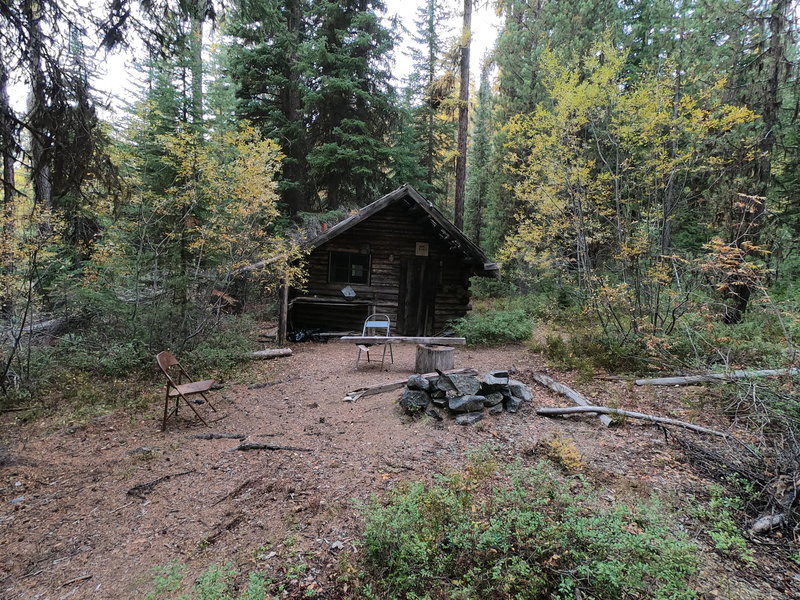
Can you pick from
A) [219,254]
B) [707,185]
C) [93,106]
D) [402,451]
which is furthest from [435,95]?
[402,451]

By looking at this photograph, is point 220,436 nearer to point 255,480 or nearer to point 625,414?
point 255,480

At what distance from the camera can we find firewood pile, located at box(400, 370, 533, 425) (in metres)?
5.63

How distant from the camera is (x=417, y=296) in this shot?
519 inches

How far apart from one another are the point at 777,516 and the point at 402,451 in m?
3.47

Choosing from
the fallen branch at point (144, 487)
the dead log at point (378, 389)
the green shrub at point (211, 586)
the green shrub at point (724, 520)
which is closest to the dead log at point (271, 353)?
the dead log at point (378, 389)

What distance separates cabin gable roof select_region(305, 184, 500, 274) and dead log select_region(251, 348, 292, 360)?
2996mm

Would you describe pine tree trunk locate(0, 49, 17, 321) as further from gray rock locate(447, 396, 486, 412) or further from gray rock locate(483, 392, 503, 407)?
gray rock locate(483, 392, 503, 407)

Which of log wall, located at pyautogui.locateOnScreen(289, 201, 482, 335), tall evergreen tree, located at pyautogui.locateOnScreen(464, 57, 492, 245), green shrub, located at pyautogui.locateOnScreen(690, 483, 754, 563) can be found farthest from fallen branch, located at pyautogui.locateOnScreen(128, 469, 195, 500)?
tall evergreen tree, located at pyautogui.locateOnScreen(464, 57, 492, 245)

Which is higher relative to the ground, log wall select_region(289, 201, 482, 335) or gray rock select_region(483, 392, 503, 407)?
log wall select_region(289, 201, 482, 335)

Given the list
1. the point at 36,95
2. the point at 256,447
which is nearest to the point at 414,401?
the point at 256,447

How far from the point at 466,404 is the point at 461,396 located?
163 millimetres

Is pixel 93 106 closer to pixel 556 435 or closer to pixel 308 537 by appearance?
pixel 308 537

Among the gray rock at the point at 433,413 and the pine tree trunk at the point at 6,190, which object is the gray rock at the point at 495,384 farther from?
the pine tree trunk at the point at 6,190

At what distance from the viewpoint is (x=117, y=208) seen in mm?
4559
